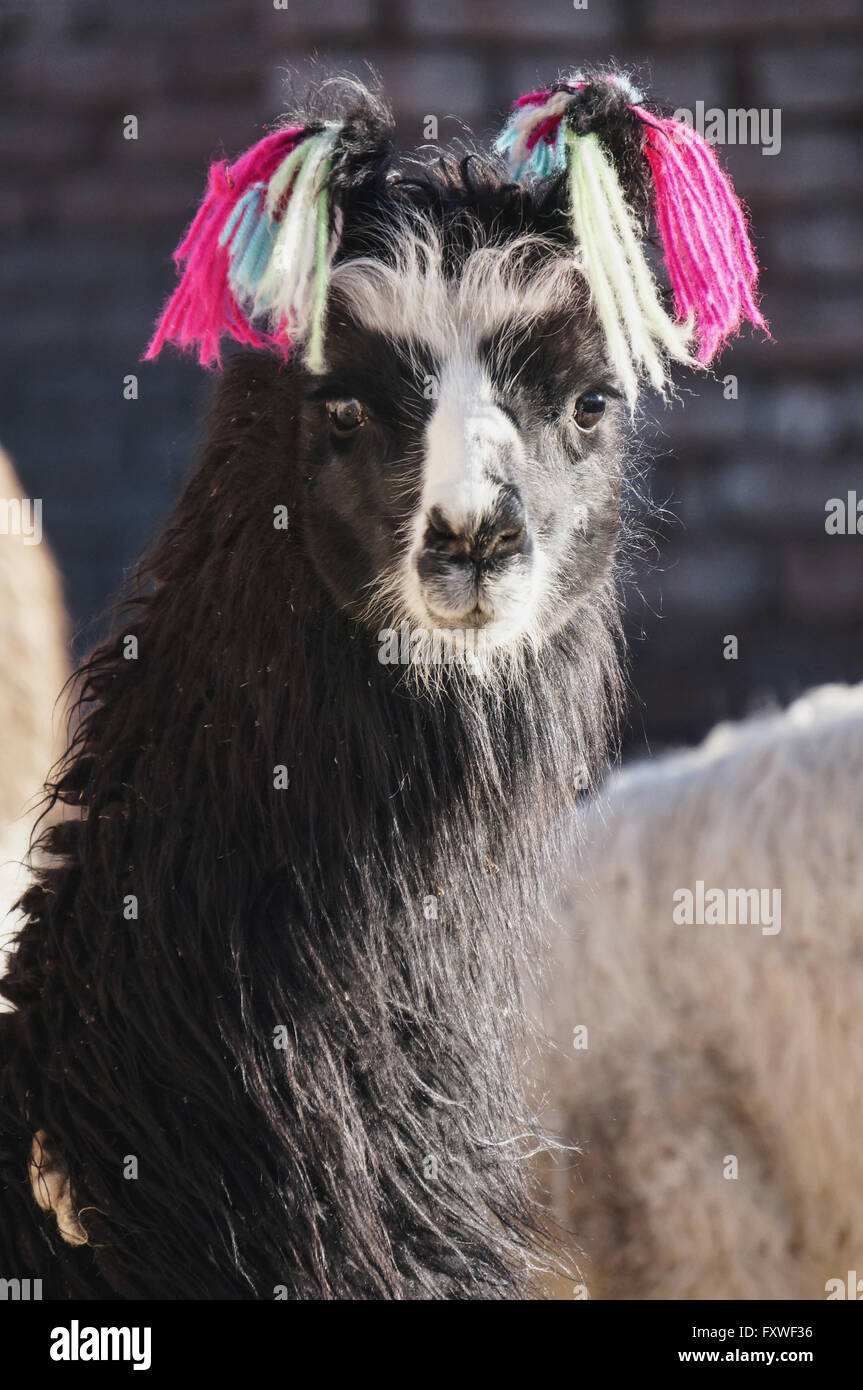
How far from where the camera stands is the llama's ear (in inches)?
51.9

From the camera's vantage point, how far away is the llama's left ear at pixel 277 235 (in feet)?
4.21

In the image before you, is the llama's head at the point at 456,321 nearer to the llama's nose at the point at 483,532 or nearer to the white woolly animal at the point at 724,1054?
the llama's nose at the point at 483,532

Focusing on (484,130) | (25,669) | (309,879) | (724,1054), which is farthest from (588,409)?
(484,130)

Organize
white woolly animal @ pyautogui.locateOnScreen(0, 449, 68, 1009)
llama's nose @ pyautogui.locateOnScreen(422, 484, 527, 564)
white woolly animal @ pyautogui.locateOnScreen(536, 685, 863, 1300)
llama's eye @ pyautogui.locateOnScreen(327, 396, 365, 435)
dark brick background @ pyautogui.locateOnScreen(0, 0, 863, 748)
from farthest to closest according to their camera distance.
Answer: dark brick background @ pyautogui.locateOnScreen(0, 0, 863, 748) → white woolly animal @ pyautogui.locateOnScreen(0, 449, 68, 1009) → white woolly animal @ pyautogui.locateOnScreen(536, 685, 863, 1300) → llama's eye @ pyautogui.locateOnScreen(327, 396, 365, 435) → llama's nose @ pyautogui.locateOnScreen(422, 484, 527, 564)

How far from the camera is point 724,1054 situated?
7.17 ft

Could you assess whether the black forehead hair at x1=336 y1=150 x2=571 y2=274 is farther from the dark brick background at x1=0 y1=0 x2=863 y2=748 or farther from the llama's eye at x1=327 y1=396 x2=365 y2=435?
the dark brick background at x1=0 y1=0 x2=863 y2=748

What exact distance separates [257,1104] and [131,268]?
10.0 ft

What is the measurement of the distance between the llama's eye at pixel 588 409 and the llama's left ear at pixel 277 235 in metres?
0.26

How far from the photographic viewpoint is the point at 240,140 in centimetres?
368

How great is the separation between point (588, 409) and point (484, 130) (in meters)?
2.46

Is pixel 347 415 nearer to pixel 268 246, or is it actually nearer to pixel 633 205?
pixel 268 246

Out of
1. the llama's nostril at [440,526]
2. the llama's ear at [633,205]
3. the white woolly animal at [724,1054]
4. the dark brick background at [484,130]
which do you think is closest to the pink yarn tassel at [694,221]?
the llama's ear at [633,205]

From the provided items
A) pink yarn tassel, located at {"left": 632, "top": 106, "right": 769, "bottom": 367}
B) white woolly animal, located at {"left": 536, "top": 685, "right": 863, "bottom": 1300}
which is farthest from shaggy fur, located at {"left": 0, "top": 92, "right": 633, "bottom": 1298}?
white woolly animal, located at {"left": 536, "top": 685, "right": 863, "bottom": 1300}
